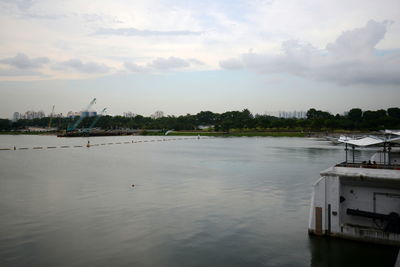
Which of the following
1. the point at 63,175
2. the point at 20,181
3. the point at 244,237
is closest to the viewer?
the point at 244,237

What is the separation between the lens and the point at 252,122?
123625mm

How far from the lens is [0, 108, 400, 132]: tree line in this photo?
353 feet

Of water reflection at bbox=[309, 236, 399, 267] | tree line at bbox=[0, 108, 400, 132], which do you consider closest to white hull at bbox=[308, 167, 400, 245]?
water reflection at bbox=[309, 236, 399, 267]

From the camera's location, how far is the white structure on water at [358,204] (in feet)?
34.8

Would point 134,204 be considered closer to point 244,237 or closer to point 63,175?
point 244,237

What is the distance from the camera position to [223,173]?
28.9 meters

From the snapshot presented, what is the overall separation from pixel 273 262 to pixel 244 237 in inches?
87.4

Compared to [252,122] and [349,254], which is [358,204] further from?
[252,122]

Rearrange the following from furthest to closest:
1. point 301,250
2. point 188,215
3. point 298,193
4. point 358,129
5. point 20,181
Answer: point 358,129 → point 20,181 → point 298,193 → point 188,215 → point 301,250

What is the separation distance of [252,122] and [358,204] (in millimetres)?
113214

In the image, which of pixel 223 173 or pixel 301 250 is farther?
pixel 223 173

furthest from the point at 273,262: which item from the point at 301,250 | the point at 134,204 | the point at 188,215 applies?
the point at 134,204

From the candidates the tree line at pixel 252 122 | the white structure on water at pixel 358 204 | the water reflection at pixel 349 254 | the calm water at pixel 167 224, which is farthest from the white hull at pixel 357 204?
the tree line at pixel 252 122

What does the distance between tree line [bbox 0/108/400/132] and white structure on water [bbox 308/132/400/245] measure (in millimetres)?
96960
